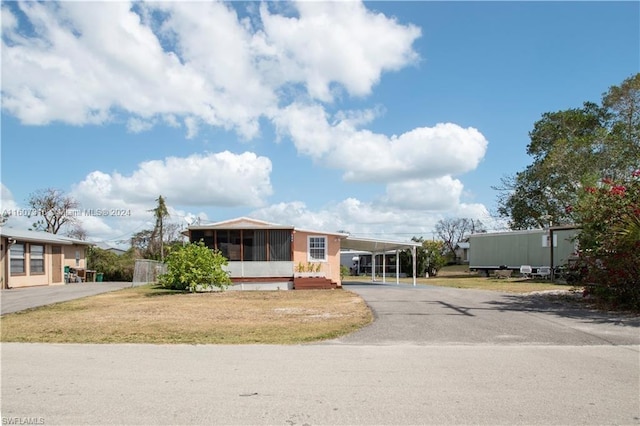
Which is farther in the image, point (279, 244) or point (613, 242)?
point (279, 244)

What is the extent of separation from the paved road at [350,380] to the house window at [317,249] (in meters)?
15.8

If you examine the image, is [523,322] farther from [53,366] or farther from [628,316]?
[53,366]

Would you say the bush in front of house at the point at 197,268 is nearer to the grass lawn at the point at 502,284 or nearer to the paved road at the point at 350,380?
the grass lawn at the point at 502,284

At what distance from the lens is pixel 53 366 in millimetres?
7617

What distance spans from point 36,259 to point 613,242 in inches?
1144

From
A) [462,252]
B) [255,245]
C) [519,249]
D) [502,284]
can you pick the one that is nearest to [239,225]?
[255,245]

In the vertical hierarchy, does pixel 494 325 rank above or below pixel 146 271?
above

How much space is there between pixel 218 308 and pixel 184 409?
10.5 metres

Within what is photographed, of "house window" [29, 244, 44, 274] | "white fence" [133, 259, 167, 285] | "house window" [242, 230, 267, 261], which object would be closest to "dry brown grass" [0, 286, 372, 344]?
"house window" [242, 230, 267, 261]

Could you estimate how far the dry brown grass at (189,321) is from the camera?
10.2 m

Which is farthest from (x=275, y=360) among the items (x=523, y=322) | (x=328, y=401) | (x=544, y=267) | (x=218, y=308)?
(x=544, y=267)

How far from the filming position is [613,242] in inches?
607

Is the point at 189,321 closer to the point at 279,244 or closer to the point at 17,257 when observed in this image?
the point at 279,244

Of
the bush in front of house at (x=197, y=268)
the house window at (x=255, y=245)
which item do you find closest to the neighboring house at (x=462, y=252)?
the house window at (x=255, y=245)
